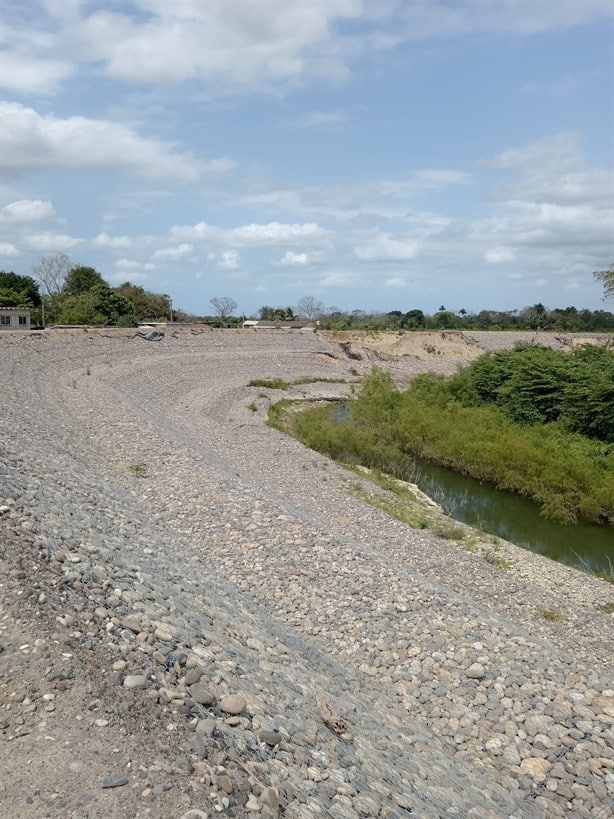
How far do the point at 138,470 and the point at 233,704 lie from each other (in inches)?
491

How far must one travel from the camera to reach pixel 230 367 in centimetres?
4969

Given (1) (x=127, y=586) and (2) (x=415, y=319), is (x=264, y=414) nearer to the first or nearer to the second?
(1) (x=127, y=586)

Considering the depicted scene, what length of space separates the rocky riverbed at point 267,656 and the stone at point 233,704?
6cm

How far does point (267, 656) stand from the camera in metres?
8.91

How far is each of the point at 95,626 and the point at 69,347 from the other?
3843 cm

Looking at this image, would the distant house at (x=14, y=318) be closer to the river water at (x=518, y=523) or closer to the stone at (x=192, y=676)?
the river water at (x=518, y=523)

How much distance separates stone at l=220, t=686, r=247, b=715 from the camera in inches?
259

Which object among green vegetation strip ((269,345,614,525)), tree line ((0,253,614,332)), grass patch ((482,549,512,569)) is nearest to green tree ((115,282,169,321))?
tree line ((0,253,614,332))

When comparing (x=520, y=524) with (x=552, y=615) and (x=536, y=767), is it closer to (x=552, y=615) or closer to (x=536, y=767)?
(x=552, y=615)

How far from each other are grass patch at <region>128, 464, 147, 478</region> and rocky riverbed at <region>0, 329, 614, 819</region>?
0.23ft

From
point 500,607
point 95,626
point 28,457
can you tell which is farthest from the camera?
point 28,457

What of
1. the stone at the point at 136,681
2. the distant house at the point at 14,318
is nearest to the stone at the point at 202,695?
the stone at the point at 136,681

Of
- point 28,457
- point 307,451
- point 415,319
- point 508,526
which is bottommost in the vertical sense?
point 508,526

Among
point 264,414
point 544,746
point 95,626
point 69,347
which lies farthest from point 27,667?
point 69,347
